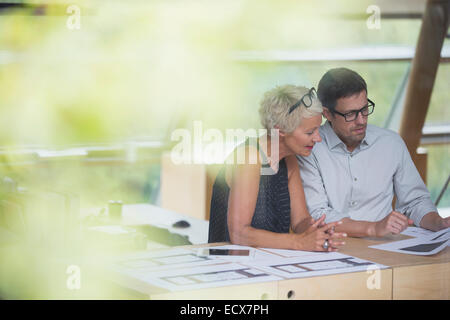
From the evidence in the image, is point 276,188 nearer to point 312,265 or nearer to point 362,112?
point 362,112

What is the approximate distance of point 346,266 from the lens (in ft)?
4.99

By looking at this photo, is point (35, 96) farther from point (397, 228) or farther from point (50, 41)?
point (397, 228)

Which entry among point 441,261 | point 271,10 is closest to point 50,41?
point 271,10

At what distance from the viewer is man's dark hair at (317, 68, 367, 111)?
2043 millimetres

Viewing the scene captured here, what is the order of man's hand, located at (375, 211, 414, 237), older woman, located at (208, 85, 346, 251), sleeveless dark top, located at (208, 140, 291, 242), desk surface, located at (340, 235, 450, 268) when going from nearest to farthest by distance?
desk surface, located at (340, 235, 450, 268) → older woman, located at (208, 85, 346, 251) → man's hand, located at (375, 211, 414, 237) → sleeveless dark top, located at (208, 140, 291, 242)

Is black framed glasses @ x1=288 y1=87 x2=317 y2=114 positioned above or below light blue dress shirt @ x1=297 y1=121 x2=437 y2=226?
above

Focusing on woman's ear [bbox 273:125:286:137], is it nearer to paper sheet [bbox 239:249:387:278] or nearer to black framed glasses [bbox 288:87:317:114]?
black framed glasses [bbox 288:87:317:114]

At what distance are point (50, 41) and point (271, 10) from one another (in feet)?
4.61

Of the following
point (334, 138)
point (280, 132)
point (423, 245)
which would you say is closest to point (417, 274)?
point (423, 245)

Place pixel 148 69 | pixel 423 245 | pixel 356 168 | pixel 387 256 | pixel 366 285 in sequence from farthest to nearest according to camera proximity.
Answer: pixel 148 69, pixel 356 168, pixel 423 245, pixel 387 256, pixel 366 285

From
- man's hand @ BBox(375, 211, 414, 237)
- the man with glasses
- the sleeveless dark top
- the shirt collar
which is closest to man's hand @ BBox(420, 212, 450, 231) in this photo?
the man with glasses

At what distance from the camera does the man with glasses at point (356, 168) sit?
81.7 inches

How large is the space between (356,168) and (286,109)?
47cm

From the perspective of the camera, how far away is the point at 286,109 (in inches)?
74.7
